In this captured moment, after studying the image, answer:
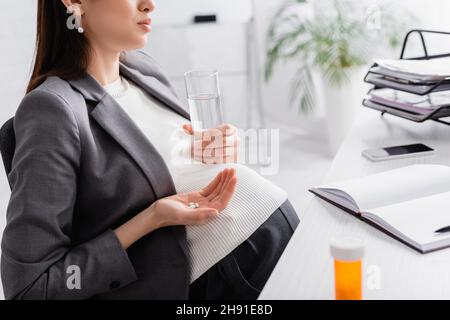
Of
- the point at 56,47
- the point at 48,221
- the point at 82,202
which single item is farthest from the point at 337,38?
the point at 48,221

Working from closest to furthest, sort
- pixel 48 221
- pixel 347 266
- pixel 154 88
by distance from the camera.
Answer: pixel 347 266
pixel 48 221
pixel 154 88

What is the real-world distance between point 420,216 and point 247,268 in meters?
0.34

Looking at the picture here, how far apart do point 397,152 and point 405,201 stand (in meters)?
0.26

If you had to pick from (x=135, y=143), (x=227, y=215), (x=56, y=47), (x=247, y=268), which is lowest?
(x=247, y=268)

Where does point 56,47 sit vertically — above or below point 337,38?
above

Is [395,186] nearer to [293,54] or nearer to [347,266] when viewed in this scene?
[347,266]

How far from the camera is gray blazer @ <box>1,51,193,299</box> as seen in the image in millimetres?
907

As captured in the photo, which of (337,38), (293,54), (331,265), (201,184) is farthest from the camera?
(293,54)

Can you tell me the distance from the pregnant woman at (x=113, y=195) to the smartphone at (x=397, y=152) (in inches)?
8.1

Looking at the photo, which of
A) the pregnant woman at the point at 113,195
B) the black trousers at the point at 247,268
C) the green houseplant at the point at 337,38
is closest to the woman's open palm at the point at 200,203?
the pregnant woman at the point at 113,195

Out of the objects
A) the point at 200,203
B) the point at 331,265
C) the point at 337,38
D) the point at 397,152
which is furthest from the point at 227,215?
the point at 337,38

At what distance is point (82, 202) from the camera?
3.28 feet

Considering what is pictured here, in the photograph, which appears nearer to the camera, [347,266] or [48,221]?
[347,266]
